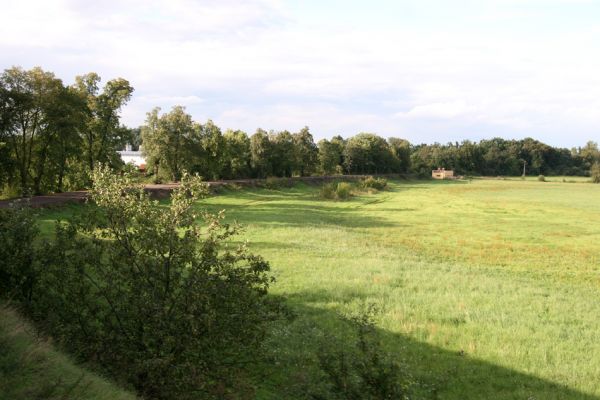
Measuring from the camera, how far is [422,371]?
12000 mm

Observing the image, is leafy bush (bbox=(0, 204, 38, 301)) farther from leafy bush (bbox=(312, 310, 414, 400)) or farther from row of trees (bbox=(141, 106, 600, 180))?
row of trees (bbox=(141, 106, 600, 180))

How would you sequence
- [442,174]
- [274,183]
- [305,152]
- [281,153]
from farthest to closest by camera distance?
[442,174] → [305,152] → [281,153] → [274,183]

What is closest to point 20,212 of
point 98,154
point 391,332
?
point 391,332

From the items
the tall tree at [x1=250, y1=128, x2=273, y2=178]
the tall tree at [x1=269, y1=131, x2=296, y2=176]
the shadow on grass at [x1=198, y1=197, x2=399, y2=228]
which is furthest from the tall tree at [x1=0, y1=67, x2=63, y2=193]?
the tall tree at [x1=269, y1=131, x2=296, y2=176]

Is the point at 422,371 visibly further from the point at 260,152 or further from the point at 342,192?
the point at 260,152

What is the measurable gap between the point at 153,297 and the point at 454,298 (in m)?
12.4

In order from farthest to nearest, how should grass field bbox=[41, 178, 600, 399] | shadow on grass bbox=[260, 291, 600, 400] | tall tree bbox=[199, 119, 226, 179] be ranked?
tall tree bbox=[199, 119, 226, 179] < grass field bbox=[41, 178, 600, 399] < shadow on grass bbox=[260, 291, 600, 400]

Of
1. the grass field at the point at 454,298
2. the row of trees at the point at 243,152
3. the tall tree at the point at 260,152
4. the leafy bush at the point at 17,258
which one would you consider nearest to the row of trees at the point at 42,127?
the grass field at the point at 454,298

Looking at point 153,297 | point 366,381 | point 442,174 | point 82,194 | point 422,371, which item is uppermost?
point 442,174

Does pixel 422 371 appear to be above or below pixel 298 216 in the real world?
below

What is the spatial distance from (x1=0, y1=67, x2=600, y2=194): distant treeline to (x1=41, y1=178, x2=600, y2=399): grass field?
8.58m

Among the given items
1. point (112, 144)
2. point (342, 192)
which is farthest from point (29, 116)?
point (342, 192)

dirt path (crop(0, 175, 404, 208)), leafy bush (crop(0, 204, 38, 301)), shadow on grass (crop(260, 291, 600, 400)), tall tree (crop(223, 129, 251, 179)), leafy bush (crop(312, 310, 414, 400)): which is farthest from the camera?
tall tree (crop(223, 129, 251, 179))

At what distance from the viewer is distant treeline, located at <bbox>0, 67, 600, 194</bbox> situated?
36.6 meters
